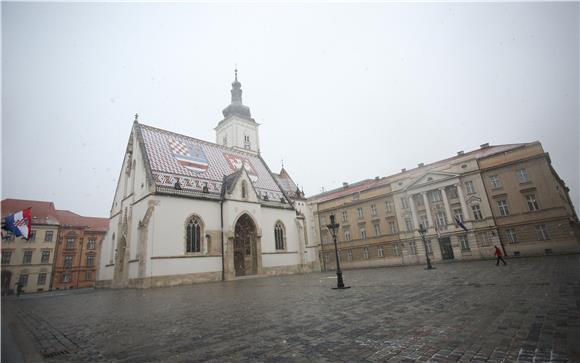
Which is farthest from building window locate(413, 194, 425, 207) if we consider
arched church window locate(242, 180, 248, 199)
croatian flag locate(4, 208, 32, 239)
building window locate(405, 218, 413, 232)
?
croatian flag locate(4, 208, 32, 239)

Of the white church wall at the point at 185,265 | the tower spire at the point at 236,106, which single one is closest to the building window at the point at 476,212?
the white church wall at the point at 185,265

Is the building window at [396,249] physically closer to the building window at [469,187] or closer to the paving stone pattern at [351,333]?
the building window at [469,187]


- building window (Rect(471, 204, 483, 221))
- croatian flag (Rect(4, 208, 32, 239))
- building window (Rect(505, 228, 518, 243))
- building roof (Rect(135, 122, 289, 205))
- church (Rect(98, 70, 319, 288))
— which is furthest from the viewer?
building window (Rect(471, 204, 483, 221))

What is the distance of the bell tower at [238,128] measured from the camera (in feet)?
147

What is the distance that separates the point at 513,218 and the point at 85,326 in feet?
124

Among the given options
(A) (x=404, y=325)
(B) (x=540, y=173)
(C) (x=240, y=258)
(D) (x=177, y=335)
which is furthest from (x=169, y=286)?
(B) (x=540, y=173)

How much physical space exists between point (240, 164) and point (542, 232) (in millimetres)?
33625

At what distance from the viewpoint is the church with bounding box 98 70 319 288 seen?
21.1 metres

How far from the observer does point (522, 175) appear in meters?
29.9

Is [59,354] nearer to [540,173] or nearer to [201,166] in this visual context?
[201,166]

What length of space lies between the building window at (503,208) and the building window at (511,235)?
1.74 metres

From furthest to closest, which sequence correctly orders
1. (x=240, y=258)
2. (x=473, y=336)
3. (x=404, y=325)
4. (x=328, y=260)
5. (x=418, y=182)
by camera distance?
(x=328, y=260) → (x=418, y=182) → (x=240, y=258) → (x=404, y=325) → (x=473, y=336)

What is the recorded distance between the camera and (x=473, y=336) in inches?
159

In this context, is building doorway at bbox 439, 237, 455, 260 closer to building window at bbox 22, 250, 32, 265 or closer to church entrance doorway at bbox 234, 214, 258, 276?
church entrance doorway at bbox 234, 214, 258, 276
